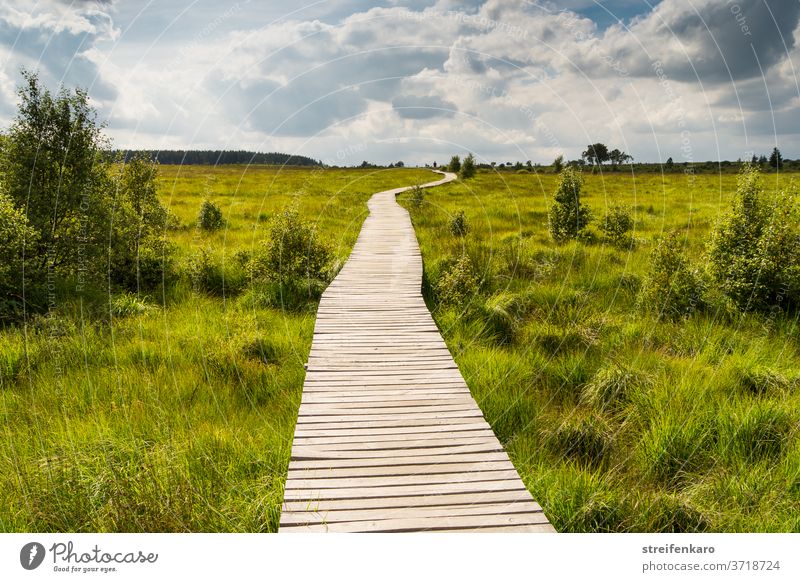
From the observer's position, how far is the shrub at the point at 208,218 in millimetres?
17859

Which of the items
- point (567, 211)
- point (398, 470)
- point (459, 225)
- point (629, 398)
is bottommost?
point (629, 398)

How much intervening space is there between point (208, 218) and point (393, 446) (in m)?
15.6

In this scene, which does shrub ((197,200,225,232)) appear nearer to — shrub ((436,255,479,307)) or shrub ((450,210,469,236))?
shrub ((450,210,469,236))

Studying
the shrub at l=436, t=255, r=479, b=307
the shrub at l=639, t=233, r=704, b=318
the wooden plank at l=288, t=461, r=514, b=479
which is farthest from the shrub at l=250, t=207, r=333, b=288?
the wooden plank at l=288, t=461, r=514, b=479

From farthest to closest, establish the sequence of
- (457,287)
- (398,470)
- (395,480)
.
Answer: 1. (457,287)
2. (398,470)
3. (395,480)

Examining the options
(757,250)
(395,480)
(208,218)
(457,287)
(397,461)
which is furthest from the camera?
(208,218)

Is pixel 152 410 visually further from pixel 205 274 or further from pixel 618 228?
pixel 618 228

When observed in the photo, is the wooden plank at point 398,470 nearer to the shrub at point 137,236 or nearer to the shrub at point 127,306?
the shrub at point 127,306

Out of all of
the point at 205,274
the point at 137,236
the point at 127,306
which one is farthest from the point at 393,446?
the point at 137,236

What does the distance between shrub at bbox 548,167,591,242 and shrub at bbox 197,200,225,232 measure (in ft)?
37.7

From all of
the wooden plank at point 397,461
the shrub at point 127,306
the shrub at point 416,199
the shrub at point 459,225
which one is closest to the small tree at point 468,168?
the shrub at point 416,199

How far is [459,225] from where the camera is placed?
16688 millimetres

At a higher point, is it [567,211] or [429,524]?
[567,211]

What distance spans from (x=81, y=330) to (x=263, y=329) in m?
2.81
